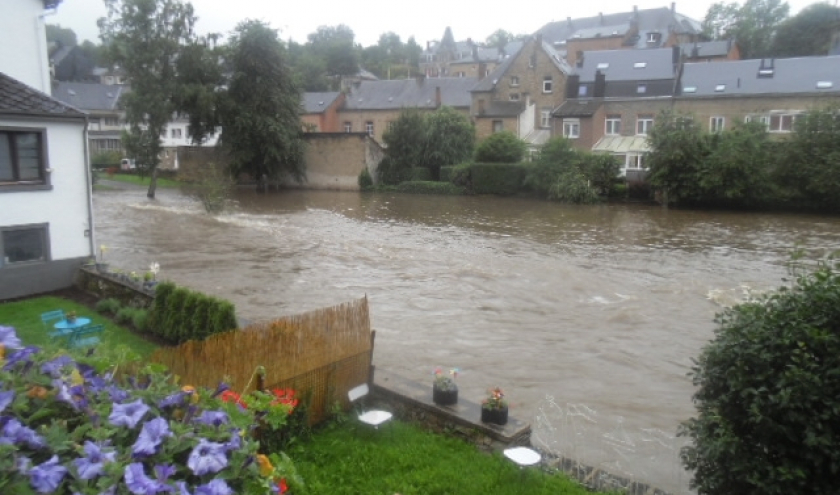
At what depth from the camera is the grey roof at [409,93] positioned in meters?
60.5

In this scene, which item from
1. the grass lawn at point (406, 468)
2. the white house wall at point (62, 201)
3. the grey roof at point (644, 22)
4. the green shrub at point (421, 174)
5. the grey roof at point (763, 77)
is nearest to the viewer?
the grass lawn at point (406, 468)

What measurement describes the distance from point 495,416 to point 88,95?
77.2 meters

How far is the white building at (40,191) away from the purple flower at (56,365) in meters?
13.4

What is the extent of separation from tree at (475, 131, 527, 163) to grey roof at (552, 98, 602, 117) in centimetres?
525

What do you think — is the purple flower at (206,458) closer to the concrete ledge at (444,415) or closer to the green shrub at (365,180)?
the concrete ledge at (444,415)

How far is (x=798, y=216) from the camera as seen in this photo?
34.8 metres

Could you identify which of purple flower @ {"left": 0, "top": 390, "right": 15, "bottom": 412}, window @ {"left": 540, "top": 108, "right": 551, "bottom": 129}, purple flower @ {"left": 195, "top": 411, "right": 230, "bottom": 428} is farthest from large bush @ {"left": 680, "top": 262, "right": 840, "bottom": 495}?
window @ {"left": 540, "top": 108, "right": 551, "bottom": 129}

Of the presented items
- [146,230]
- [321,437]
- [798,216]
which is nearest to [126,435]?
[321,437]

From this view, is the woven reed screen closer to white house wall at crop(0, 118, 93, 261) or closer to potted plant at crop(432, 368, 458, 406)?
potted plant at crop(432, 368, 458, 406)

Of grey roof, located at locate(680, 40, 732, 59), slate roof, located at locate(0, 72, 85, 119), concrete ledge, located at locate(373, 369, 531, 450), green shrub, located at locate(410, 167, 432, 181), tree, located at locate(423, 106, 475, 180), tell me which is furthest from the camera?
grey roof, located at locate(680, 40, 732, 59)

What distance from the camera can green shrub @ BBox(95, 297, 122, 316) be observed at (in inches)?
532

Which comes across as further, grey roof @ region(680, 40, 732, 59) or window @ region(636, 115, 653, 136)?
grey roof @ region(680, 40, 732, 59)

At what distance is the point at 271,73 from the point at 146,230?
2161 cm

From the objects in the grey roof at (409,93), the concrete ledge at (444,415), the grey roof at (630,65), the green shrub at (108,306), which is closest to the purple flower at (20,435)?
the concrete ledge at (444,415)
